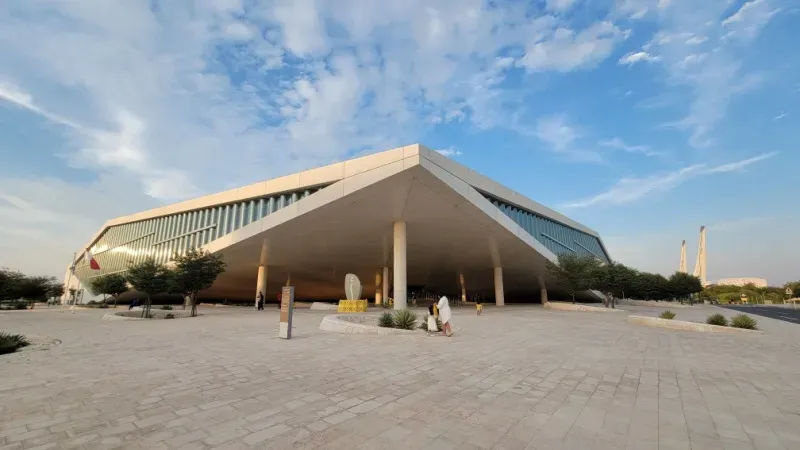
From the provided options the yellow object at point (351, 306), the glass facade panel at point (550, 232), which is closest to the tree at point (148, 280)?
the yellow object at point (351, 306)

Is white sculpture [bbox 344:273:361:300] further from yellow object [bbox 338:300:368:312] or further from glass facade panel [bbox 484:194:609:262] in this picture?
glass facade panel [bbox 484:194:609:262]

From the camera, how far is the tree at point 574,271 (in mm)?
31891

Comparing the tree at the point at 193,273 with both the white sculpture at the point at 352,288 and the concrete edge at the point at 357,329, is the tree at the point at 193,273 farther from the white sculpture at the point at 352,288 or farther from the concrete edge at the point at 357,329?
the concrete edge at the point at 357,329

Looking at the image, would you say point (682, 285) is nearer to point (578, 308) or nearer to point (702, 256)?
point (578, 308)

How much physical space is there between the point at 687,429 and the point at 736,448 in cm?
51

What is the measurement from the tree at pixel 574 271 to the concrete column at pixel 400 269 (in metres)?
16.5

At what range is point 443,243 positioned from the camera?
1236 inches

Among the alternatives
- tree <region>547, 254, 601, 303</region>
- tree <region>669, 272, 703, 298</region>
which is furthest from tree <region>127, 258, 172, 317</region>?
tree <region>669, 272, 703, 298</region>

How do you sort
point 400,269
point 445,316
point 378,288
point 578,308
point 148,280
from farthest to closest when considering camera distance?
point 378,288
point 578,308
point 400,269
point 148,280
point 445,316

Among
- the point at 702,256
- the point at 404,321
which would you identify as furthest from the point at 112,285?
the point at 702,256

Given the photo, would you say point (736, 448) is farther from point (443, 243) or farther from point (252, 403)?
point (443, 243)

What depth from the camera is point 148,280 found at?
22.7 metres

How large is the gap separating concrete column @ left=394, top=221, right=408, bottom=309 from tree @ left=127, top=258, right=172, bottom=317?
14204 mm

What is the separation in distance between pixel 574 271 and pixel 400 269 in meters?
17.3
